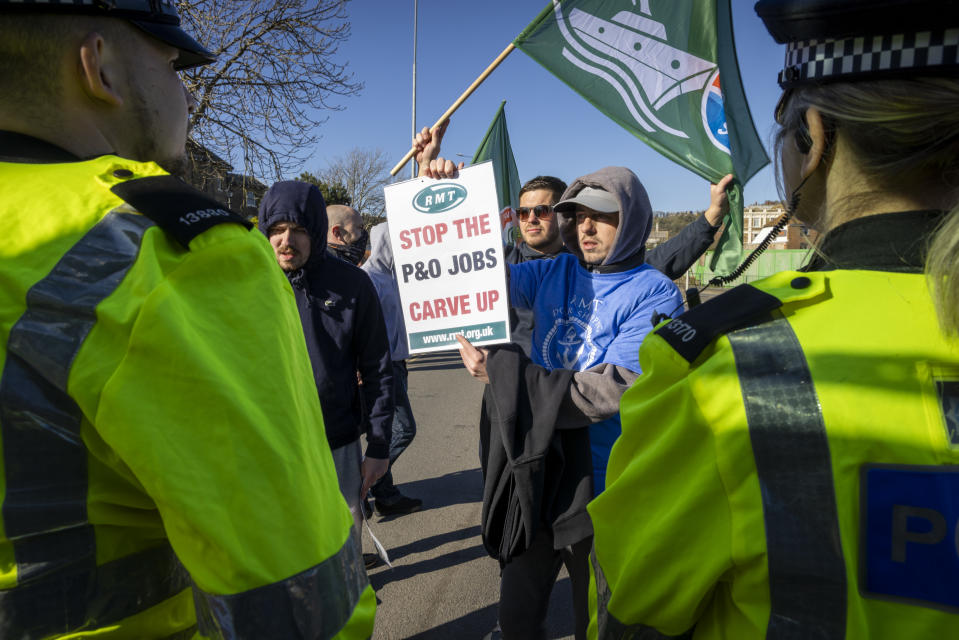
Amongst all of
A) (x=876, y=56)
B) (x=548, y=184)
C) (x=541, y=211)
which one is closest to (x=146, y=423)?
(x=876, y=56)

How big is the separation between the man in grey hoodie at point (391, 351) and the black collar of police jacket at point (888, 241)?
11.6 ft

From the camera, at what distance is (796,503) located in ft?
2.43

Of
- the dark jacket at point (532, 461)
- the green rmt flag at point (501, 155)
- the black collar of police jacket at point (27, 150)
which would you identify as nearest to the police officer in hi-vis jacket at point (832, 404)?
the black collar of police jacket at point (27, 150)

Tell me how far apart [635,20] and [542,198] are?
4.46ft

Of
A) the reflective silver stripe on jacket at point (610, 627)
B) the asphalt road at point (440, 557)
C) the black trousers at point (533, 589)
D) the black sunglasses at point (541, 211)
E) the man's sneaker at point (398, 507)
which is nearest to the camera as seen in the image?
the reflective silver stripe on jacket at point (610, 627)

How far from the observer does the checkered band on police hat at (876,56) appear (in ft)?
2.48

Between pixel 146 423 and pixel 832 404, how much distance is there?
0.87m

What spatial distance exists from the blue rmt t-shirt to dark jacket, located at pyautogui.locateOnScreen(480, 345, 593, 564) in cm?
10

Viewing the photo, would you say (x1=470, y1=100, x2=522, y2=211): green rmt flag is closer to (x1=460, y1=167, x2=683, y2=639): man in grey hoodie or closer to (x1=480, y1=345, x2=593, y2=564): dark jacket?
(x1=460, y1=167, x2=683, y2=639): man in grey hoodie

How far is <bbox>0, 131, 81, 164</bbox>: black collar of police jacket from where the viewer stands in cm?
85

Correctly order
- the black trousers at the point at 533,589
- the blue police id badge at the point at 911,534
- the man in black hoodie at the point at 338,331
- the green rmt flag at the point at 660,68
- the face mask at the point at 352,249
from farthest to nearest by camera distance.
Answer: the face mask at the point at 352,249, the green rmt flag at the point at 660,68, the man in black hoodie at the point at 338,331, the black trousers at the point at 533,589, the blue police id badge at the point at 911,534

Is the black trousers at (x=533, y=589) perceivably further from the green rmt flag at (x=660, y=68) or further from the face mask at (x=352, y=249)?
the face mask at (x=352, y=249)

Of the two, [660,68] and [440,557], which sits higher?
[660,68]

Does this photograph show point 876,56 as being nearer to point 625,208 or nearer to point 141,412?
point 141,412
